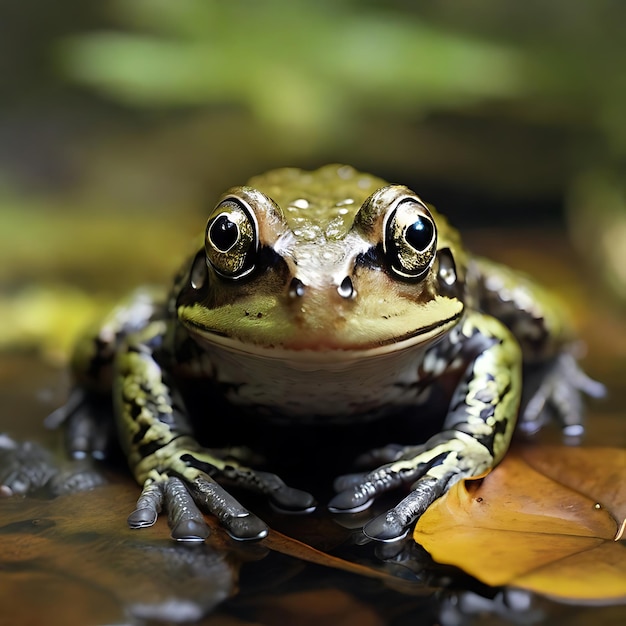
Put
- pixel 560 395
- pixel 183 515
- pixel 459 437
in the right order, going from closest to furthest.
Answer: pixel 183 515
pixel 459 437
pixel 560 395

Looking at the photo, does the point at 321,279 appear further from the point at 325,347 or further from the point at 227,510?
the point at 227,510

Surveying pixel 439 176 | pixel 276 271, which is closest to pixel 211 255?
pixel 276 271

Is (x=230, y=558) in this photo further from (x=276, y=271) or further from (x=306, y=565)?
(x=276, y=271)

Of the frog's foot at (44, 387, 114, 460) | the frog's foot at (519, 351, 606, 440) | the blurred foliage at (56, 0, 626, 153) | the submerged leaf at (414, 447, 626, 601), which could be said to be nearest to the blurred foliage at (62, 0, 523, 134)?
the blurred foliage at (56, 0, 626, 153)

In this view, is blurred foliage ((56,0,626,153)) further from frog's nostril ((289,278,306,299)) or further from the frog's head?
frog's nostril ((289,278,306,299))

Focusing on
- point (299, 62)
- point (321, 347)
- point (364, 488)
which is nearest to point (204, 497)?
point (364, 488)

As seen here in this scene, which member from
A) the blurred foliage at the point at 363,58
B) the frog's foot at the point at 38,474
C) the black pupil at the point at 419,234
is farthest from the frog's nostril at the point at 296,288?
the blurred foliage at the point at 363,58
